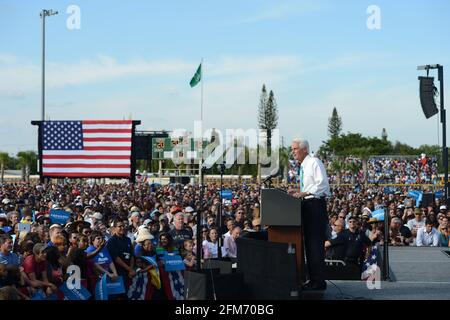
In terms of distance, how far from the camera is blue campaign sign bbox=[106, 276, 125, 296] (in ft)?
28.2

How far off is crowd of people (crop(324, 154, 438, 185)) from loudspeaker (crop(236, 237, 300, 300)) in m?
58.7

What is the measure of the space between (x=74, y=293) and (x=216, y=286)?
2026 millimetres

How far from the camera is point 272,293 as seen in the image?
251 inches

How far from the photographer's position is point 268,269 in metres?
6.44

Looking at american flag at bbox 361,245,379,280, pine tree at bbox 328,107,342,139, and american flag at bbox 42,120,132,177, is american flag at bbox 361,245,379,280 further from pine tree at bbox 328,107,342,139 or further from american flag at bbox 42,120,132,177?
pine tree at bbox 328,107,342,139

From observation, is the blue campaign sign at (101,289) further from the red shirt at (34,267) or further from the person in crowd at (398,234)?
the person in crowd at (398,234)

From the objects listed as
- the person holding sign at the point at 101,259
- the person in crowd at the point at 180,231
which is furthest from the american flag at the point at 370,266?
the person in crowd at the point at 180,231

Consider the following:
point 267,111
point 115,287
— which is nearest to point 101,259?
point 115,287

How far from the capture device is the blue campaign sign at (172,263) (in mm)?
9109

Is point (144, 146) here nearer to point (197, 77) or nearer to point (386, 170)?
point (386, 170)

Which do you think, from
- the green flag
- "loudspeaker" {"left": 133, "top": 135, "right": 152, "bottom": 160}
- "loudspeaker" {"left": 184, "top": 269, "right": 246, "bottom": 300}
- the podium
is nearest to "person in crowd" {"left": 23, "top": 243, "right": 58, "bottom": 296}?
"loudspeaker" {"left": 184, "top": 269, "right": 246, "bottom": 300}

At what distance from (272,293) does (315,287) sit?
451 mm

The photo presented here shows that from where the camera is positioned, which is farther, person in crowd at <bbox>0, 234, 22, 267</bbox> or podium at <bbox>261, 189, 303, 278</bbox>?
person in crowd at <bbox>0, 234, 22, 267</bbox>
